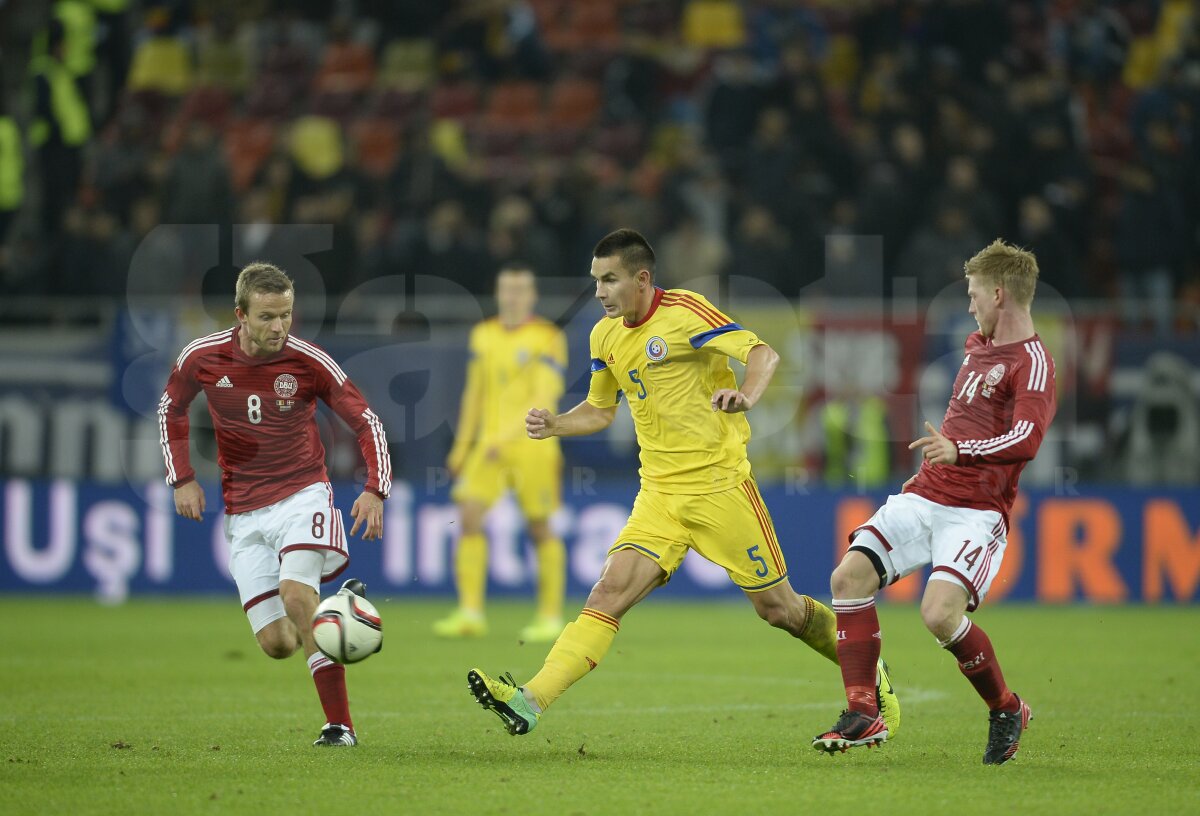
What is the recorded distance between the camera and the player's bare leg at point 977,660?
6285mm

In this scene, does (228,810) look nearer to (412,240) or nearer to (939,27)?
(412,240)

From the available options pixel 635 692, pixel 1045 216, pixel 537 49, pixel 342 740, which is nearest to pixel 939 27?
pixel 1045 216

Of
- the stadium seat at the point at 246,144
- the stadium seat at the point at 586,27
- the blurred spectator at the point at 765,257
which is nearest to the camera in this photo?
the blurred spectator at the point at 765,257

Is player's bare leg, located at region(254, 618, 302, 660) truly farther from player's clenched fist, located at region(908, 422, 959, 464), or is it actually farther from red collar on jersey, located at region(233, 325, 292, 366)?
player's clenched fist, located at region(908, 422, 959, 464)

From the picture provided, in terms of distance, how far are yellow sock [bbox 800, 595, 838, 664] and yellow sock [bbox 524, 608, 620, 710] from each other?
2.86 ft

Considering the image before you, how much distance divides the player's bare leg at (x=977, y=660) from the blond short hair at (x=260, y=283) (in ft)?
9.47

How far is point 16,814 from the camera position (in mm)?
5121

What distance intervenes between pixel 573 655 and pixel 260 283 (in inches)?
78.7

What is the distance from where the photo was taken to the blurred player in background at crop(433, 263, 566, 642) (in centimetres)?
1206

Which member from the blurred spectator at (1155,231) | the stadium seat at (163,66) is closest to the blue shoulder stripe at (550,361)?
the blurred spectator at (1155,231)

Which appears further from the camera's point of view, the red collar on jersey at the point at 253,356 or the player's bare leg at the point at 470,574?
the player's bare leg at the point at 470,574

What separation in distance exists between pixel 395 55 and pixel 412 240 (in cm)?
478

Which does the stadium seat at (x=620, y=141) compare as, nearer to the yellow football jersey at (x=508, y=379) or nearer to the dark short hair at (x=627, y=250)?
the yellow football jersey at (x=508, y=379)

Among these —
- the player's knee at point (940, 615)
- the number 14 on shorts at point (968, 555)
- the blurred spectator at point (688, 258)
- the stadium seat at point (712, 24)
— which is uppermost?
the stadium seat at point (712, 24)
